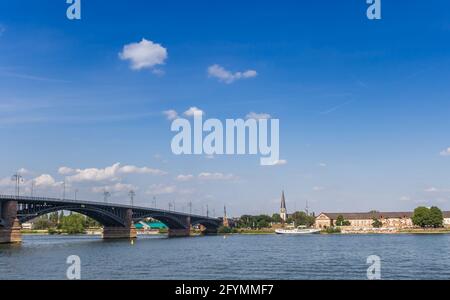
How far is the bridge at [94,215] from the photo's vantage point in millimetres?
104062

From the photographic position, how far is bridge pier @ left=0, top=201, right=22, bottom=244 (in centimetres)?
10331

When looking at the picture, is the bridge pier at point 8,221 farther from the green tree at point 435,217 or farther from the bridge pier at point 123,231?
the green tree at point 435,217

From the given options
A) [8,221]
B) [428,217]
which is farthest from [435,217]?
[8,221]

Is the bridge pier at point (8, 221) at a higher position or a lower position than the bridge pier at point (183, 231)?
higher

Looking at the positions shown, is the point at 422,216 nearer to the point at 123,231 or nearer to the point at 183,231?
the point at 183,231

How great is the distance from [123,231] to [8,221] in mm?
49565

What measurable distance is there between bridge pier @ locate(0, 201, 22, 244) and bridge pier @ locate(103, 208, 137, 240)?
4526 cm

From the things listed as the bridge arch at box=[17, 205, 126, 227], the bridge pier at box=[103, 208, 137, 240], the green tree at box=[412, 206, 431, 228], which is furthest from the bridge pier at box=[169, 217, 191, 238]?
the green tree at box=[412, 206, 431, 228]

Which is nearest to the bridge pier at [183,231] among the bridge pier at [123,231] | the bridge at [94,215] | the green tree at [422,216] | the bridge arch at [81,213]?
the bridge at [94,215]

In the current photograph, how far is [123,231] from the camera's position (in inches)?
5935
